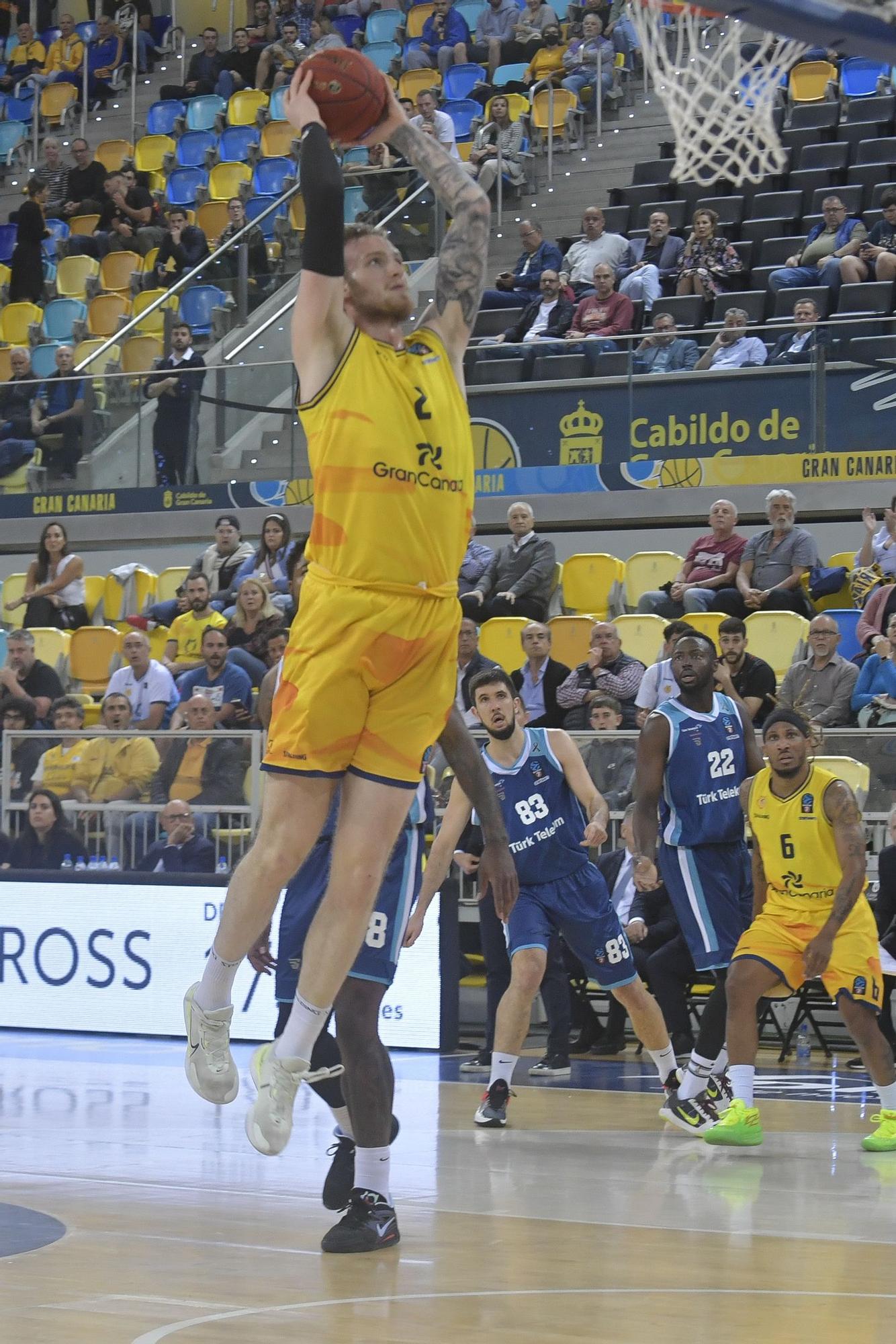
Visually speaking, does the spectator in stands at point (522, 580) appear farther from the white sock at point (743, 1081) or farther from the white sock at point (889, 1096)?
the white sock at point (889, 1096)

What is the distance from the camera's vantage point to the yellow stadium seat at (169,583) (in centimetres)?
1580

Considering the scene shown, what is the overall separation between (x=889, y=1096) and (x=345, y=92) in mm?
5058

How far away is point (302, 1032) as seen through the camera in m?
4.58

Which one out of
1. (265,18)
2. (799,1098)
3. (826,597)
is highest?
(265,18)

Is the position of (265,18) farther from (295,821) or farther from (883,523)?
(295,821)

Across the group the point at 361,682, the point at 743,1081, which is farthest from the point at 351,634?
the point at 743,1081

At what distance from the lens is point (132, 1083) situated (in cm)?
941

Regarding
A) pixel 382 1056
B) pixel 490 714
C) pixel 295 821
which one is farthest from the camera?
pixel 490 714

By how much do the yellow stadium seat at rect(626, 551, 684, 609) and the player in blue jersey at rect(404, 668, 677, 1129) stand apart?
16.6ft

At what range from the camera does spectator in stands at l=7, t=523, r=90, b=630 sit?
15.3 metres

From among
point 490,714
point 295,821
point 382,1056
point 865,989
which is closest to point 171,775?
point 490,714

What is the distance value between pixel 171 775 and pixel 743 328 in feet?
18.7

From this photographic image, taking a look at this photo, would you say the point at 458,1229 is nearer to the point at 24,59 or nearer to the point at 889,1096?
the point at 889,1096

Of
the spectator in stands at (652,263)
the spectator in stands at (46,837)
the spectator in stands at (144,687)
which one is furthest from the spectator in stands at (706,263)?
the spectator in stands at (46,837)
